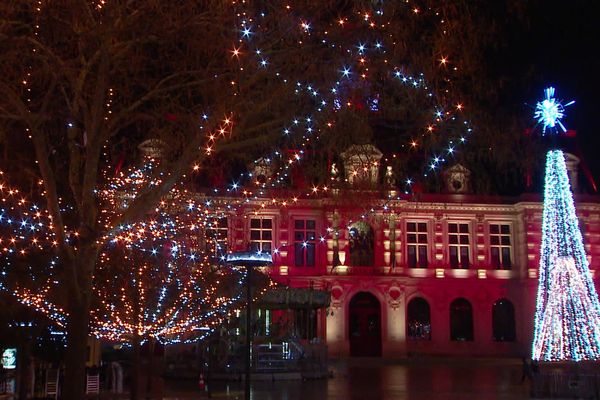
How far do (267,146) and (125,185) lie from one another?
6508mm

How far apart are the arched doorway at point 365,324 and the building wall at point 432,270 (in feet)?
2.42

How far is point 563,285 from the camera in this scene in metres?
25.2

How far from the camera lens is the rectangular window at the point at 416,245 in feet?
152

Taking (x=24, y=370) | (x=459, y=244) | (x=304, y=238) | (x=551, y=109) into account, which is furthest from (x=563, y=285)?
(x=304, y=238)

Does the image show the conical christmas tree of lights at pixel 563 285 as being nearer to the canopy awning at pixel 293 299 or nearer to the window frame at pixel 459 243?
the canopy awning at pixel 293 299

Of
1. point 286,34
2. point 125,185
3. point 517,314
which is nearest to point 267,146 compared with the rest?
point 286,34

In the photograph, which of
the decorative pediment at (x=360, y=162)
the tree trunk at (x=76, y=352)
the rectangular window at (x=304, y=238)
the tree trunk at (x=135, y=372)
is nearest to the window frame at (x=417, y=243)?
the rectangular window at (x=304, y=238)

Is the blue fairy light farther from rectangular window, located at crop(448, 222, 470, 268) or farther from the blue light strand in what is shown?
rectangular window, located at crop(448, 222, 470, 268)

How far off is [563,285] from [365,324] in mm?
21331

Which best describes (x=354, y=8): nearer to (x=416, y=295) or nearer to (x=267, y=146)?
(x=267, y=146)

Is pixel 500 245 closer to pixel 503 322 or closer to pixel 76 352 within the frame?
pixel 503 322

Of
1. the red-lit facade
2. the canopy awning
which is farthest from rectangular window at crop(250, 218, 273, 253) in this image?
the canopy awning

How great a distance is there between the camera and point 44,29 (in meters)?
12.0

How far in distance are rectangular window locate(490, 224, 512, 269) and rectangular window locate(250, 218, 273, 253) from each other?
1441cm
